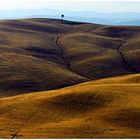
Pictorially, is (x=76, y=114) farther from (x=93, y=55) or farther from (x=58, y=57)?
(x=93, y=55)

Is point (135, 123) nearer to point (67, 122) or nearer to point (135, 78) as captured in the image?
point (67, 122)

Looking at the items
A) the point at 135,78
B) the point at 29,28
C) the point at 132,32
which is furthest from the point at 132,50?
the point at 135,78

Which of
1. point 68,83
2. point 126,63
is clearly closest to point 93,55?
point 126,63

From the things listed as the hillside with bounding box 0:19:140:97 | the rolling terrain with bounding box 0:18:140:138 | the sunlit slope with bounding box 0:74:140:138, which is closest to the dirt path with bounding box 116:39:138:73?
the hillside with bounding box 0:19:140:97

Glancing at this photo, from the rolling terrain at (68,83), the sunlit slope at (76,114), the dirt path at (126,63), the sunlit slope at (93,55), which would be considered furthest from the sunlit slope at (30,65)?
the sunlit slope at (76,114)

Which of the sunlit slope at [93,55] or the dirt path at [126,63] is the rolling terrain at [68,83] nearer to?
the sunlit slope at [93,55]

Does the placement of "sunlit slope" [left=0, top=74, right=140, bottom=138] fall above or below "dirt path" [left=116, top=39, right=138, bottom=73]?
below

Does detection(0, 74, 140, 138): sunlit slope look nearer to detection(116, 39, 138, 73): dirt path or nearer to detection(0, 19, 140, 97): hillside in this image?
detection(0, 19, 140, 97): hillside

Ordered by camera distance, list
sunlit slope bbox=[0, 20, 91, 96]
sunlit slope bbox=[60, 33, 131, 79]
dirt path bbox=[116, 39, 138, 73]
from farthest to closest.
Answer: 1. dirt path bbox=[116, 39, 138, 73]
2. sunlit slope bbox=[60, 33, 131, 79]
3. sunlit slope bbox=[0, 20, 91, 96]
